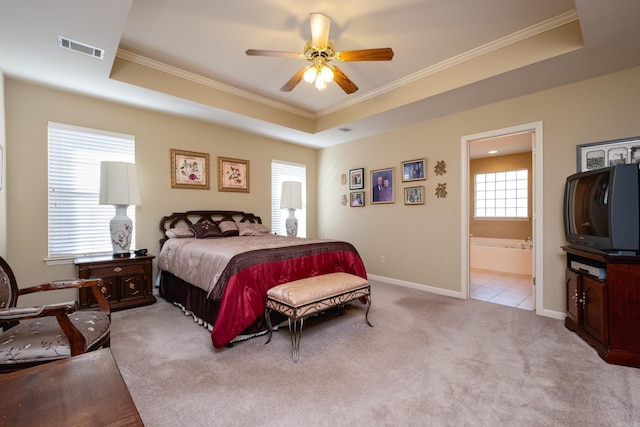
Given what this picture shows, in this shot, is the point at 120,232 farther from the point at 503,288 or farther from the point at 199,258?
the point at 503,288

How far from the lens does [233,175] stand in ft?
16.0

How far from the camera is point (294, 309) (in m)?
2.28

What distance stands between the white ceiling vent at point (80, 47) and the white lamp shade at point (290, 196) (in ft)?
9.65

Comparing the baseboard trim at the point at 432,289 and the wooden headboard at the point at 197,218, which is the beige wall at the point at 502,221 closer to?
the baseboard trim at the point at 432,289

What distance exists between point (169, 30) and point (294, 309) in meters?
2.86

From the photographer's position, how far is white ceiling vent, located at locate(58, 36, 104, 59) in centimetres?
236

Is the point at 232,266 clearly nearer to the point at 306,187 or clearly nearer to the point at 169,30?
the point at 169,30

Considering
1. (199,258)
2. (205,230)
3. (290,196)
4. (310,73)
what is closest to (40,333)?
(199,258)

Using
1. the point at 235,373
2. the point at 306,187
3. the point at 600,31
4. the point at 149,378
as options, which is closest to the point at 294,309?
the point at 235,373

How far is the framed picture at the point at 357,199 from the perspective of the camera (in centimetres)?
521

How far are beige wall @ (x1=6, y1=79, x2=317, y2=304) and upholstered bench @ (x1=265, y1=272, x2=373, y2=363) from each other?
259 cm

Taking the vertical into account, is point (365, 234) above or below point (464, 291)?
above

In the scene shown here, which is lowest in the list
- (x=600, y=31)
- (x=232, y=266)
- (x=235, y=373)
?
(x=235, y=373)

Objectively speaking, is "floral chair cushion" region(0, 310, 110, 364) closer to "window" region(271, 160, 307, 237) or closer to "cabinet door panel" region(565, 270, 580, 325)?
"window" region(271, 160, 307, 237)
